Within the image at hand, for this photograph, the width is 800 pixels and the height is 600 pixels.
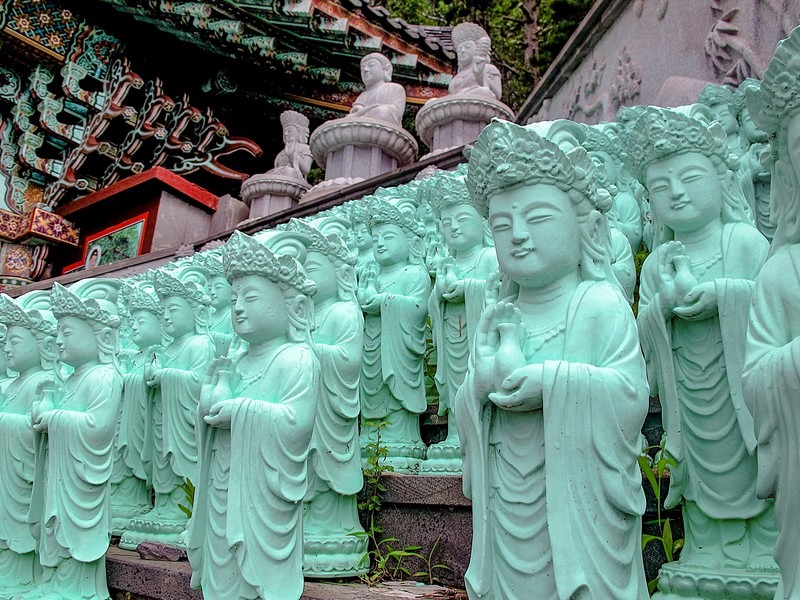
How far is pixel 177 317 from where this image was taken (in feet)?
18.6

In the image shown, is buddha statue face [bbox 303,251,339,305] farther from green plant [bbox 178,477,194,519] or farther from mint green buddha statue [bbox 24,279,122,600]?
green plant [bbox 178,477,194,519]

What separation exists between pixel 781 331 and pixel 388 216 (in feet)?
12.5

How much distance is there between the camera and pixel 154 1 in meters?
12.7

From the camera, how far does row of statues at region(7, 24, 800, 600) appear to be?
237cm

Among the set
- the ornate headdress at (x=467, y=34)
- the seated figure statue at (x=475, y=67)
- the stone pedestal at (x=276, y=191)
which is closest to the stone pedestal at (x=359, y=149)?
the seated figure statue at (x=475, y=67)

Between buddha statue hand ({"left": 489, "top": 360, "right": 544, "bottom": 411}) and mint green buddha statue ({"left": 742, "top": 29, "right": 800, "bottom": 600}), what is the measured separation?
0.63m

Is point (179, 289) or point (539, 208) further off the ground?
point (179, 289)

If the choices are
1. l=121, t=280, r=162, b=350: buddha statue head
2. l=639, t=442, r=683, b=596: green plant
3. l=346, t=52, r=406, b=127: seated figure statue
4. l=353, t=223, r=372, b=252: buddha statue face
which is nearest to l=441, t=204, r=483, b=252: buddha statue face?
l=353, t=223, r=372, b=252: buddha statue face

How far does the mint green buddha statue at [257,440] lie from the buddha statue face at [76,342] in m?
1.39

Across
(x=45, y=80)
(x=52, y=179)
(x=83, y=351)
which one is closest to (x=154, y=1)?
(x=45, y=80)

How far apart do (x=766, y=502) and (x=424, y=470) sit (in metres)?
2.19

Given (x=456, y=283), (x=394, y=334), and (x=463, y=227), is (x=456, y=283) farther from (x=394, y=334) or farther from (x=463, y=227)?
(x=394, y=334)

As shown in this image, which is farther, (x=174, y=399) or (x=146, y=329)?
(x=146, y=329)

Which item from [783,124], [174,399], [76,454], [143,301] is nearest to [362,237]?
[143,301]
